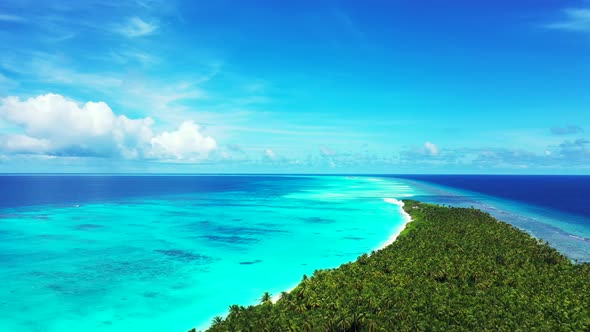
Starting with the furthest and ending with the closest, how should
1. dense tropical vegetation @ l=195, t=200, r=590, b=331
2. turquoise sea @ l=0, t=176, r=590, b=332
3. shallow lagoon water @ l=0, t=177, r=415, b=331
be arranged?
turquoise sea @ l=0, t=176, r=590, b=332, shallow lagoon water @ l=0, t=177, r=415, b=331, dense tropical vegetation @ l=195, t=200, r=590, b=331

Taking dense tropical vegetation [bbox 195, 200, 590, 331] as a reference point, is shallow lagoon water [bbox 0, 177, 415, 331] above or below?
below

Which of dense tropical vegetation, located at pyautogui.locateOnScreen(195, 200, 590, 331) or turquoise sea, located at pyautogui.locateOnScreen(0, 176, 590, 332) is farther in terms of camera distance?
turquoise sea, located at pyautogui.locateOnScreen(0, 176, 590, 332)

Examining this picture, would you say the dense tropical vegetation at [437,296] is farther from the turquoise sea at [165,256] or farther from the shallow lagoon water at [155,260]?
the turquoise sea at [165,256]

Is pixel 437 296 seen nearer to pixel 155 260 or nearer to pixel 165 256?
pixel 155 260

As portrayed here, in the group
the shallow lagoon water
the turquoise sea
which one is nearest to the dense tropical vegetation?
the shallow lagoon water

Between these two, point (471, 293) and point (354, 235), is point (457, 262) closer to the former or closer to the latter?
point (471, 293)

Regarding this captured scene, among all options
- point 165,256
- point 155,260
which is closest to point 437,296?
point 155,260

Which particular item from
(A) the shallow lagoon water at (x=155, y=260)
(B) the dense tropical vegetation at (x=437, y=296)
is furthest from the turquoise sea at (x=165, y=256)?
(B) the dense tropical vegetation at (x=437, y=296)

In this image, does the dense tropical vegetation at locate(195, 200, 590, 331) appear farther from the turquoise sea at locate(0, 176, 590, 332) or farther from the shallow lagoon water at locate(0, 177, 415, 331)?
the turquoise sea at locate(0, 176, 590, 332)

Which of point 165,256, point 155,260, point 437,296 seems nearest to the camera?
point 437,296

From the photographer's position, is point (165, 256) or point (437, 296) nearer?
point (437, 296)
